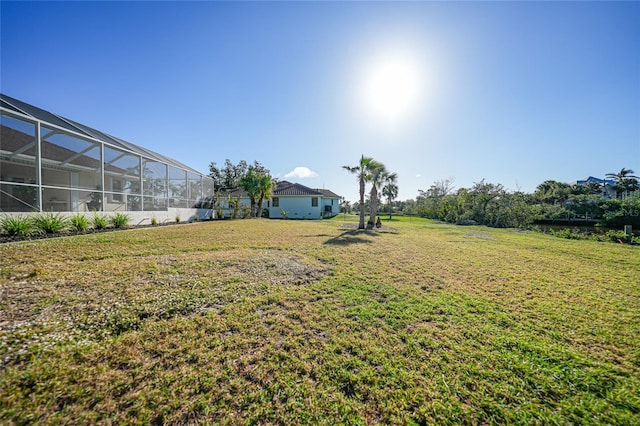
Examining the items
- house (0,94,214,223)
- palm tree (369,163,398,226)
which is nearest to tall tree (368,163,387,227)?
palm tree (369,163,398,226)

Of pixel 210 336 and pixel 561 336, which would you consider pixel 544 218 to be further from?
pixel 210 336

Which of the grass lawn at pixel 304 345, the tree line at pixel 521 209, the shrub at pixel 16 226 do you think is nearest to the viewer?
the grass lawn at pixel 304 345

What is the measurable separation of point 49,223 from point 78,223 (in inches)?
37.8

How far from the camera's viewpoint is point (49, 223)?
752 centimetres

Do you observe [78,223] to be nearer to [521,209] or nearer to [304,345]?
[304,345]

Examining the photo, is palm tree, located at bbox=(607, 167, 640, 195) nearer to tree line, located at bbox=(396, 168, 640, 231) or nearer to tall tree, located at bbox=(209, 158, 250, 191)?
tree line, located at bbox=(396, 168, 640, 231)

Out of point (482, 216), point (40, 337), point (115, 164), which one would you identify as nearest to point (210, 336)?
point (40, 337)

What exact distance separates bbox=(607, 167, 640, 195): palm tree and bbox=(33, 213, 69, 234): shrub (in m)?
61.7

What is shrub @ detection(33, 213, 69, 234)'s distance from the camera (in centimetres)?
739

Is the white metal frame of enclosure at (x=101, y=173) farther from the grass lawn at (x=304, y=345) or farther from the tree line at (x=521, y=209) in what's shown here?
the tree line at (x=521, y=209)

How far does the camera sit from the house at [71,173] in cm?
795

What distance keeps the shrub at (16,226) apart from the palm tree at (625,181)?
6221 centimetres

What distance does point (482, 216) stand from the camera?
21.9 m

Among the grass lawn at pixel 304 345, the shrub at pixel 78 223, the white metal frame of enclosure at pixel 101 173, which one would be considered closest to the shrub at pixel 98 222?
the shrub at pixel 78 223
